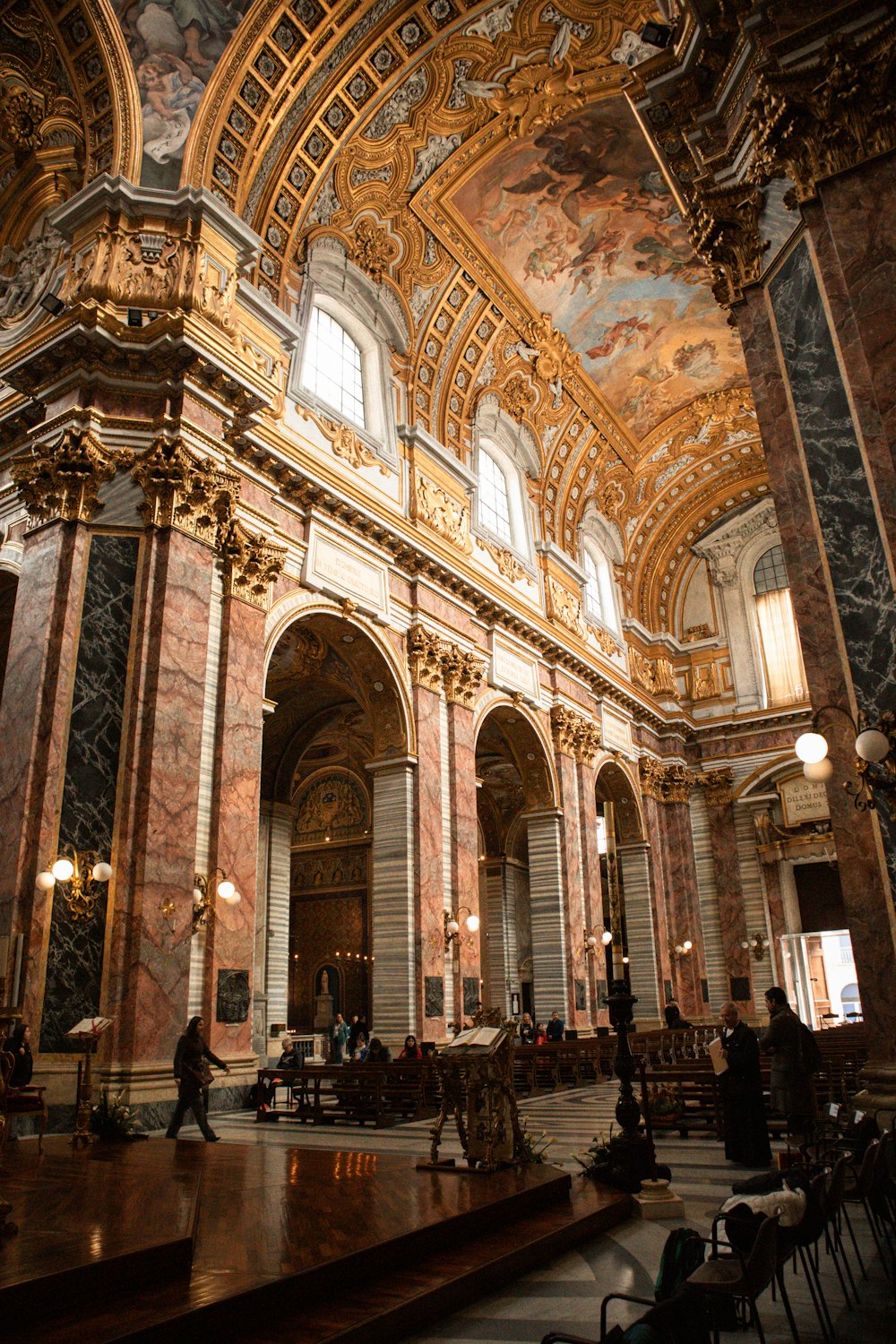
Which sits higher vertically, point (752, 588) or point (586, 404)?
point (586, 404)

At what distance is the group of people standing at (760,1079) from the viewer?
6742 millimetres

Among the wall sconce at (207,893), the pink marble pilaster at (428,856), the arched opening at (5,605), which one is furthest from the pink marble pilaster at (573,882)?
the arched opening at (5,605)

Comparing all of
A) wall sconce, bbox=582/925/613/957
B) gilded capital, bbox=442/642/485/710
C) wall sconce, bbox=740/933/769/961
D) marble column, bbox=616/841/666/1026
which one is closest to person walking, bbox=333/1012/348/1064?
wall sconce, bbox=582/925/613/957

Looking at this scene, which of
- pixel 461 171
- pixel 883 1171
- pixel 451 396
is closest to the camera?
pixel 883 1171

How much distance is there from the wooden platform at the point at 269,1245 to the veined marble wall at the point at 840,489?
326 cm

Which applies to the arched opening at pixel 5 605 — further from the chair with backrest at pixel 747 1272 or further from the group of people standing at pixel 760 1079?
the chair with backrest at pixel 747 1272

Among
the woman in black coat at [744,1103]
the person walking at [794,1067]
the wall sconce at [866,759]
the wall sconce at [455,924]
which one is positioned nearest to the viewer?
the wall sconce at [866,759]

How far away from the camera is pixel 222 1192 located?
5660mm

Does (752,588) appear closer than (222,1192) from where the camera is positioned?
No

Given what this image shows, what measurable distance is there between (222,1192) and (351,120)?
15118 mm

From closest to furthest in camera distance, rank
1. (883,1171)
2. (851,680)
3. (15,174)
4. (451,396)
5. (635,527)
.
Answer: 1. (883,1171)
2. (851,680)
3. (15,174)
4. (451,396)
5. (635,527)

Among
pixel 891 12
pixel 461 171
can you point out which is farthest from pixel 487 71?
pixel 891 12

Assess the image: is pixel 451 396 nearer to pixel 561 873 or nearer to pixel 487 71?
pixel 487 71

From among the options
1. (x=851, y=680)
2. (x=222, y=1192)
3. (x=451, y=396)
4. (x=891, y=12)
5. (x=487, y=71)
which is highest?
(x=487, y=71)
